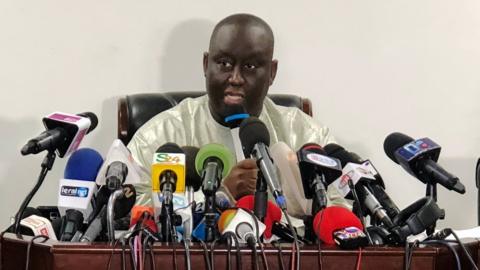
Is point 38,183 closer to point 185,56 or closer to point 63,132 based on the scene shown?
point 63,132

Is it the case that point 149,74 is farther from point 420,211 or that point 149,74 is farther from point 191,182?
point 420,211

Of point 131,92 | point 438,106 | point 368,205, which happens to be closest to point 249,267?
point 368,205

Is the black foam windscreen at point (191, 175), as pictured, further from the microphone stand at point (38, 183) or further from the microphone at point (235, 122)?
the microphone at point (235, 122)

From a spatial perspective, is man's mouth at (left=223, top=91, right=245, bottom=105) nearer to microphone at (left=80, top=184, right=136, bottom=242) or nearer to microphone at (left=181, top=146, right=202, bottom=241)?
microphone at (left=181, top=146, right=202, bottom=241)

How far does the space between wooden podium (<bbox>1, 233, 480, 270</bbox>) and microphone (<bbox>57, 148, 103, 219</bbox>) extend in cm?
13

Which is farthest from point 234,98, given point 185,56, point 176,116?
point 185,56

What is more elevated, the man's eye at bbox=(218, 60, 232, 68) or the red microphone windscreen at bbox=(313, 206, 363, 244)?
the man's eye at bbox=(218, 60, 232, 68)

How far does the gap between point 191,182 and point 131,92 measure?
1.28 meters

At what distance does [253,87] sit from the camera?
207 cm

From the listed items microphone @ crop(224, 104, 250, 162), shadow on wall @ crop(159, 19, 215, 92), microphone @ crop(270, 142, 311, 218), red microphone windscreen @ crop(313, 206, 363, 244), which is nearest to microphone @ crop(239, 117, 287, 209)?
red microphone windscreen @ crop(313, 206, 363, 244)

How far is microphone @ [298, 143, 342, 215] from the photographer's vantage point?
46.3 inches

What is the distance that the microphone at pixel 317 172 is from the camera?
117 centimetres

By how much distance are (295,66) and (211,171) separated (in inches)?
59.3

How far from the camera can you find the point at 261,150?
1.19m
